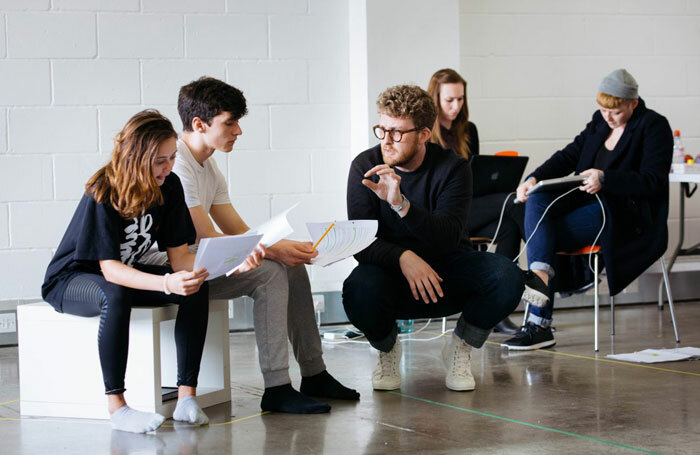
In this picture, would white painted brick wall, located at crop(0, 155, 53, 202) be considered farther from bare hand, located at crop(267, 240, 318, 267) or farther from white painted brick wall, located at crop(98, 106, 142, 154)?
bare hand, located at crop(267, 240, 318, 267)

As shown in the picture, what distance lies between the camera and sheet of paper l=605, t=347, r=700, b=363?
11.4 feet

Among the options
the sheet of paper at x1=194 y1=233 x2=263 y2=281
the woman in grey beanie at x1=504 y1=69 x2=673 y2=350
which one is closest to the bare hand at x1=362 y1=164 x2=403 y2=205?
the sheet of paper at x1=194 y1=233 x2=263 y2=281

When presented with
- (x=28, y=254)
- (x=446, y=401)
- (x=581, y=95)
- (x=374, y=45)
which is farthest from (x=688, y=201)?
(x=28, y=254)

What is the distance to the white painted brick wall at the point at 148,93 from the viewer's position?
14.3 ft

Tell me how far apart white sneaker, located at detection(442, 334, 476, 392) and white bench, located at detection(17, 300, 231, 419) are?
0.82 m

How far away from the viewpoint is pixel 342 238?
270cm

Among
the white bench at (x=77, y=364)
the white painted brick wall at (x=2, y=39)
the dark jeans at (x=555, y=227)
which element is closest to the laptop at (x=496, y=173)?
the dark jeans at (x=555, y=227)

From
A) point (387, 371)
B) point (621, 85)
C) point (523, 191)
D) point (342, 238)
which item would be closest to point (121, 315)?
point (342, 238)

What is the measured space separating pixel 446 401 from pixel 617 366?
2.99ft

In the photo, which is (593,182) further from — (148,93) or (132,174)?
(148,93)

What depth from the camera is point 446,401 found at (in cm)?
284

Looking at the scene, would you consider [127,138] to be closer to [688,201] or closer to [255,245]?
[255,245]

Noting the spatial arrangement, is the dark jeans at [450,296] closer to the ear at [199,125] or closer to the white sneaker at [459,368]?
the white sneaker at [459,368]

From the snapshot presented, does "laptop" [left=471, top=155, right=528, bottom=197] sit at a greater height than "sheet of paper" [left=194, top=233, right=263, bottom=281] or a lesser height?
greater
